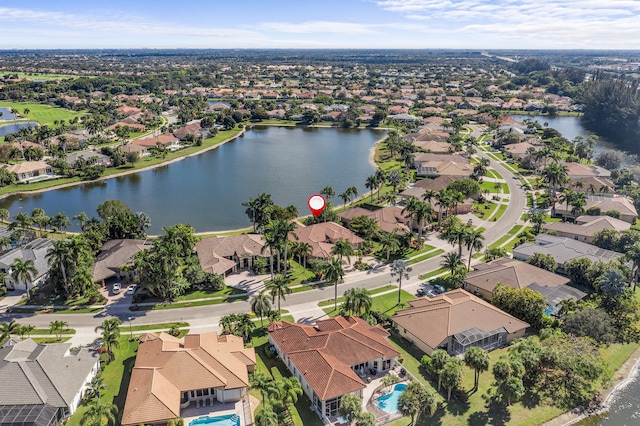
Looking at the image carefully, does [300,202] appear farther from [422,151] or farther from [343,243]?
[422,151]

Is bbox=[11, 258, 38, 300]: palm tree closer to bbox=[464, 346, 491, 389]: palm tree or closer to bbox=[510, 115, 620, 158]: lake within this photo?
bbox=[464, 346, 491, 389]: palm tree

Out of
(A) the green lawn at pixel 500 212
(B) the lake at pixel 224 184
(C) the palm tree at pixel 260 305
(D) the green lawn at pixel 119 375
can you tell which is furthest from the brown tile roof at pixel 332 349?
(A) the green lawn at pixel 500 212

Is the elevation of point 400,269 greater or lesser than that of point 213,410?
greater

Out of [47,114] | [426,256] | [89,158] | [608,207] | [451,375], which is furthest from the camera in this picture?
[47,114]

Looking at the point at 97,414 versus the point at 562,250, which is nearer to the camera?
the point at 97,414

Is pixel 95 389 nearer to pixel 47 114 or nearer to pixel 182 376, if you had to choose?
pixel 182 376

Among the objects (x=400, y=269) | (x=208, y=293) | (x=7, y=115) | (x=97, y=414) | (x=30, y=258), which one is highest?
(x=7, y=115)

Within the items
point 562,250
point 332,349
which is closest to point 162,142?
point 332,349
